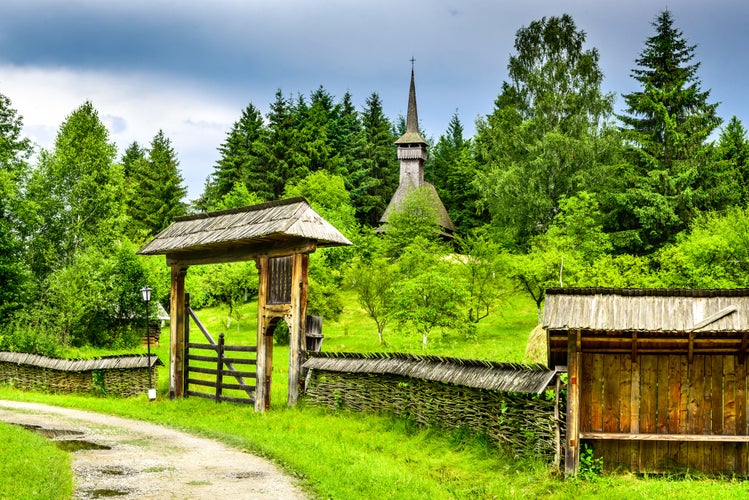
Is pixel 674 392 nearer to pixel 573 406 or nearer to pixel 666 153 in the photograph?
pixel 573 406

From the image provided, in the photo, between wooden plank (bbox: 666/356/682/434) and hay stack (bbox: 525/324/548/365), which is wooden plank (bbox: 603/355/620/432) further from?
hay stack (bbox: 525/324/548/365)

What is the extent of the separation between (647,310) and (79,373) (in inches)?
748

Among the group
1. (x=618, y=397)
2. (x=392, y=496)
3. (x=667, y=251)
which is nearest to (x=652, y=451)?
(x=618, y=397)

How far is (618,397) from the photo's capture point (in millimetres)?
11828

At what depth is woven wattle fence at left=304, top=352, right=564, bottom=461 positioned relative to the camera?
11.9 m

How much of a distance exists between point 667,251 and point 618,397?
81.2 feet

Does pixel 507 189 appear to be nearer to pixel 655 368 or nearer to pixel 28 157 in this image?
pixel 28 157

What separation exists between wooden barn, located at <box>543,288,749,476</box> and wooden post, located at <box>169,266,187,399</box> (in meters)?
12.2

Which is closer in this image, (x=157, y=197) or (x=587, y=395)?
(x=587, y=395)

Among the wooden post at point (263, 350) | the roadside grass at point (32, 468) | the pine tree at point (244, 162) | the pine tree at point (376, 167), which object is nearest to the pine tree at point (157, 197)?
the pine tree at point (244, 162)

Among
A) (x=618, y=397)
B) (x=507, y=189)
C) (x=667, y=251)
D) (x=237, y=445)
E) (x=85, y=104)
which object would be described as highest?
(x=85, y=104)

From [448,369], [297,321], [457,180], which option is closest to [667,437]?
[448,369]

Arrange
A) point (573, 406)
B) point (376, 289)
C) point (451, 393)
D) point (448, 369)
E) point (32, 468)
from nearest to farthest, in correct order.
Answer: point (32, 468), point (573, 406), point (451, 393), point (448, 369), point (376, 289)

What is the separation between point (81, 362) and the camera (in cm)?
2405
